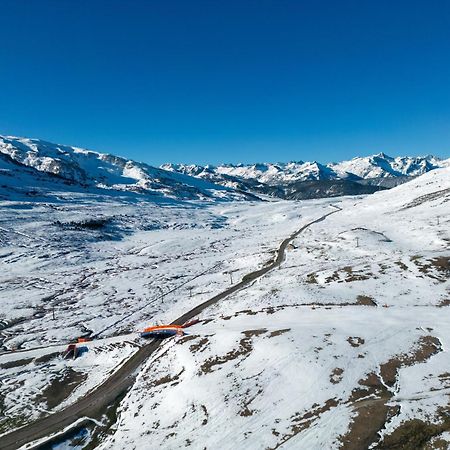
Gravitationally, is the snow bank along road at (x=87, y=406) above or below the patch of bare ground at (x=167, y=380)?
below

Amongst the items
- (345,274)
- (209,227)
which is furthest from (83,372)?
(209,227)

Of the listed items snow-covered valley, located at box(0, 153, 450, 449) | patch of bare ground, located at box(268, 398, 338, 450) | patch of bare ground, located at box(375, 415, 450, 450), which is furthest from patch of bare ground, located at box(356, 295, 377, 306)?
patch of bare ground, located at box(375, 415, 450, 450)

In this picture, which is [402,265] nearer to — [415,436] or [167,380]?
[415,436]

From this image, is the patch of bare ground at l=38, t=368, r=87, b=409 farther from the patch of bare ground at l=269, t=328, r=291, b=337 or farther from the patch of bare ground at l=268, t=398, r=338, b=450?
the patch of bare ground at l=268, t=398, r=338, b=450

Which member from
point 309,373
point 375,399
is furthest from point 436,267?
point 375,399

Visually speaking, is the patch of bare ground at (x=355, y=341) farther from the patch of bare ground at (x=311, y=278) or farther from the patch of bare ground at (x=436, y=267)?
the patch of bare ground at (x=436, y=267)

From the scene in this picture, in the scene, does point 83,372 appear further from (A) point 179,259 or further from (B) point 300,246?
(B) point 300,246

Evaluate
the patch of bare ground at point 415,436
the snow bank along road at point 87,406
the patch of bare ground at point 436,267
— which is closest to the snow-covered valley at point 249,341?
the patch of bare ground at point 415,436
